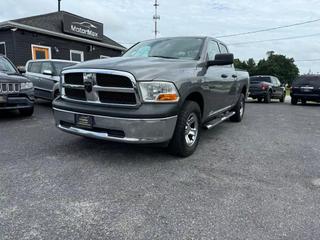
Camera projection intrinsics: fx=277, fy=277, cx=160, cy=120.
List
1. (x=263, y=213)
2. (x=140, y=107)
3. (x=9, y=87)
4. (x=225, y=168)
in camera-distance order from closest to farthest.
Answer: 1. (x=263, y=213)
2. (x=140, y=107)
3. (x=225, y=168)
4. (x=9, y=87)

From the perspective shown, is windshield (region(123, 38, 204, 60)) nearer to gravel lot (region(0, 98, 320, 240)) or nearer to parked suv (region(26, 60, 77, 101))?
gravel lot (region(0, 98, 320, 240))

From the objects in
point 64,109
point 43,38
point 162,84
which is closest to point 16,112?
point 64,109

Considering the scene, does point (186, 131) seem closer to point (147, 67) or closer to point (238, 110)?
point (147, 67)

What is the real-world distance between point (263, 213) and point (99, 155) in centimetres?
235

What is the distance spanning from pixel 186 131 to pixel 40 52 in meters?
14.2

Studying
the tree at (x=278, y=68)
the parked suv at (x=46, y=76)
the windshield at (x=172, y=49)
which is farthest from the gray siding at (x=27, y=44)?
the tree at (x=278, y=68)

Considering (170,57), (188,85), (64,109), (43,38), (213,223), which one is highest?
(43,38)

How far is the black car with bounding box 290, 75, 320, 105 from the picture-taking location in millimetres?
14016

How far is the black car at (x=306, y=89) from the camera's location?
46.0 ft

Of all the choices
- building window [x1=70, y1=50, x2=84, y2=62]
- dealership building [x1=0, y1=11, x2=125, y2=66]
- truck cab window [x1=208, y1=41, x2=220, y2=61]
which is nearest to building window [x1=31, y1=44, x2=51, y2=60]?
dealership building [x1=0, y1=11, x2=125, y2=66]

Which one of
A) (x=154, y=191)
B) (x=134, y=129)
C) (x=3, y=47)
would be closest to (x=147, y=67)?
(x=134, y=129)

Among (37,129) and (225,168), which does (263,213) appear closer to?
(225,168)

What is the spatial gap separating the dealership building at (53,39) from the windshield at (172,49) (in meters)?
11.4

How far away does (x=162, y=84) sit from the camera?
3439 mm
